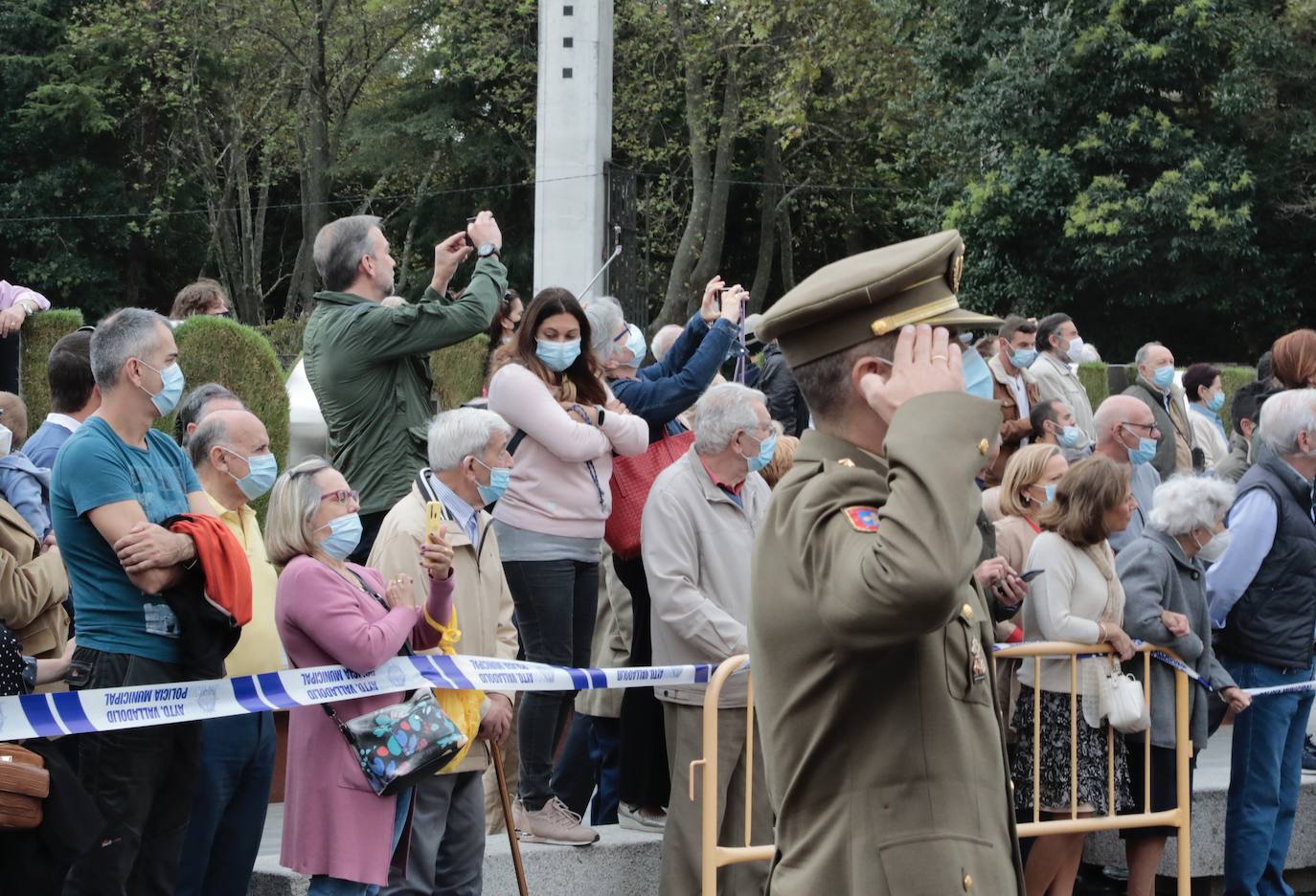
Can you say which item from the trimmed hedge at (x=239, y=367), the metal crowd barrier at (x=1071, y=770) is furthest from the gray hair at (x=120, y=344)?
the trimmed hedge at (x=239, y=367)

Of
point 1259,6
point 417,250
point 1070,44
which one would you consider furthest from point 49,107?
point 1259,6

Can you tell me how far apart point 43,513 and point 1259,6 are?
83.2 feet

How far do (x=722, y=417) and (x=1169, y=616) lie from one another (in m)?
2.05

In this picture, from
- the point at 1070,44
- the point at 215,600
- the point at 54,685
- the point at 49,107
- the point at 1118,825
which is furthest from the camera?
the point at 49,107

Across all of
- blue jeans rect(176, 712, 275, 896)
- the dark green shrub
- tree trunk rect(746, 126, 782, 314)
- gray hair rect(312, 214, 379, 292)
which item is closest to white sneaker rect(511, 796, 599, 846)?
blue jeans rect(176, 712, 275, 896)

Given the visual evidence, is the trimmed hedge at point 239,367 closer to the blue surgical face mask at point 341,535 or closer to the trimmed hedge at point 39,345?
the trimmed hedge at point 39,345

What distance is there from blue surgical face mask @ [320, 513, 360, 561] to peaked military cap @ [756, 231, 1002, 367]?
2777mm

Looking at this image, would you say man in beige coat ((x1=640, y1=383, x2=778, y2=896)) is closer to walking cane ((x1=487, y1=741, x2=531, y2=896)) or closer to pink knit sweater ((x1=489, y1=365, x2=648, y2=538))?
pink knit sweater ((x1=489, y1=365, x2=648, y2=538))

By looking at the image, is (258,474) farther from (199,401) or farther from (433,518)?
(199,401)

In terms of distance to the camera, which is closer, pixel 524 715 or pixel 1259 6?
pixel 524 715

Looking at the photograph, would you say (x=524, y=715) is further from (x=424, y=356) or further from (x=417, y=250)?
(x=417, y=250)

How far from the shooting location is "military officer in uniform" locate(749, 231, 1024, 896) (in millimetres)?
2379

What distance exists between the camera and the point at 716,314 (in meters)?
7.23

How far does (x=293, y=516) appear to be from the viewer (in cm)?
519
